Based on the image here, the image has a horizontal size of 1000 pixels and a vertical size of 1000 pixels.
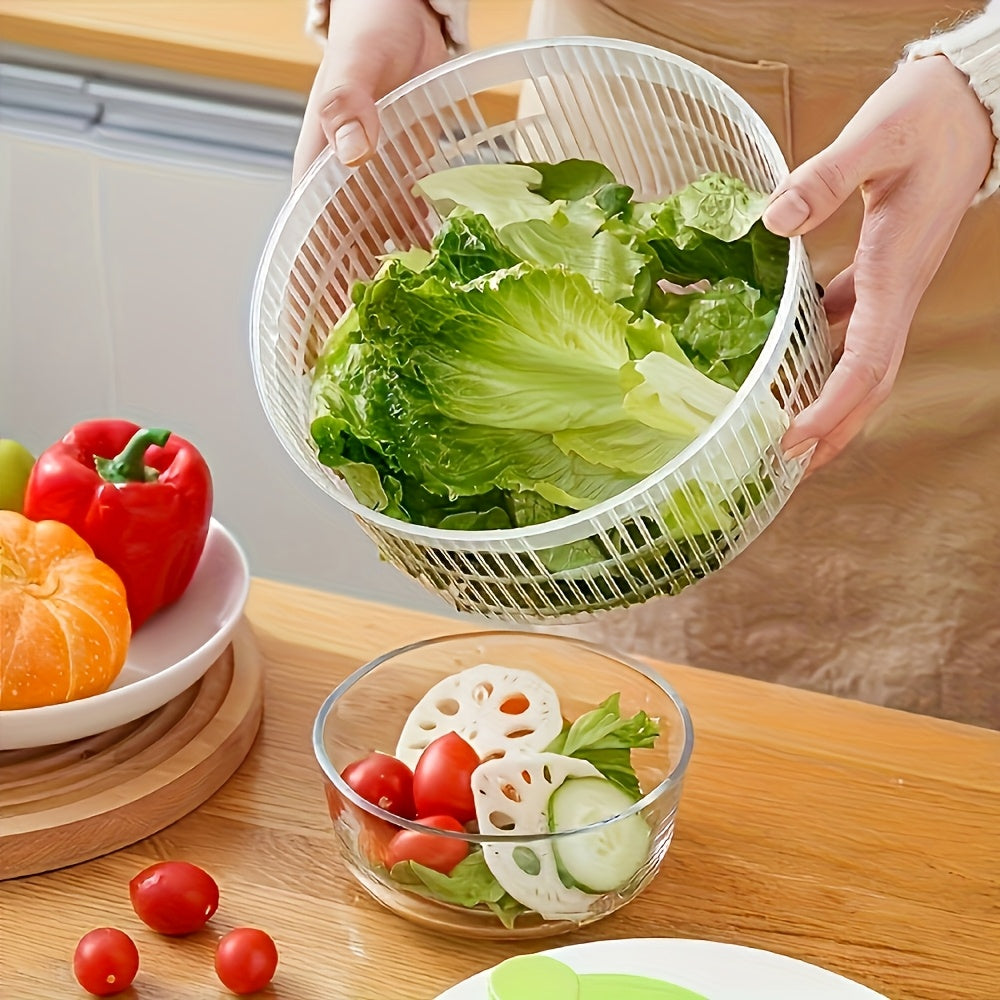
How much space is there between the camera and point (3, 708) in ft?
3.11

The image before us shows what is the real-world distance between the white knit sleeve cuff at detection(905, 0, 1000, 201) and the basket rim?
146 mm

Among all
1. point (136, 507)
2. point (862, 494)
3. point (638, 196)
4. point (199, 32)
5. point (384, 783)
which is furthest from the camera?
point (199, 32)

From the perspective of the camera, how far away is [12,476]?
119cm

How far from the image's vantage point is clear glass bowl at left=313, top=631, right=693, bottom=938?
0.85m

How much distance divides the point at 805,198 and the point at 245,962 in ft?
1.72

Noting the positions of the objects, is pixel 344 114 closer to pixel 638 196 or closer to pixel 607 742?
pixel 638 196

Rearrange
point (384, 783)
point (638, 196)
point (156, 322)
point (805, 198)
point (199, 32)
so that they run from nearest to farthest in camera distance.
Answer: point (805, 198) < point (384, 783) < point (638, 196) < point (199, 32) < point (156, 322)

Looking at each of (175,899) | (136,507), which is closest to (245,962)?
(175,899)

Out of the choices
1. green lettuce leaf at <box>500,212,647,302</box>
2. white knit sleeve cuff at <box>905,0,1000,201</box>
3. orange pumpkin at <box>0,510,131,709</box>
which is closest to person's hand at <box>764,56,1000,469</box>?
white knit sleeve cuff at <box>905,0,1000,201</box>

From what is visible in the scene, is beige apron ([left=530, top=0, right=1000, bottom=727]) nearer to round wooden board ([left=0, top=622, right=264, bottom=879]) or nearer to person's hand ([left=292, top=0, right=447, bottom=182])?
person's hand ([left=292, top=0, right=447, bottom=182])

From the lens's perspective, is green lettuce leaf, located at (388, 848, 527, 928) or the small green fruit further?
the small green fruit

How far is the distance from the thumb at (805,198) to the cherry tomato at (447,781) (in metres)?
0.36

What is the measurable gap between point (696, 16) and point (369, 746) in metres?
0.74

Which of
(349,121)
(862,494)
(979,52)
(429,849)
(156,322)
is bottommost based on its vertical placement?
(156,322)
